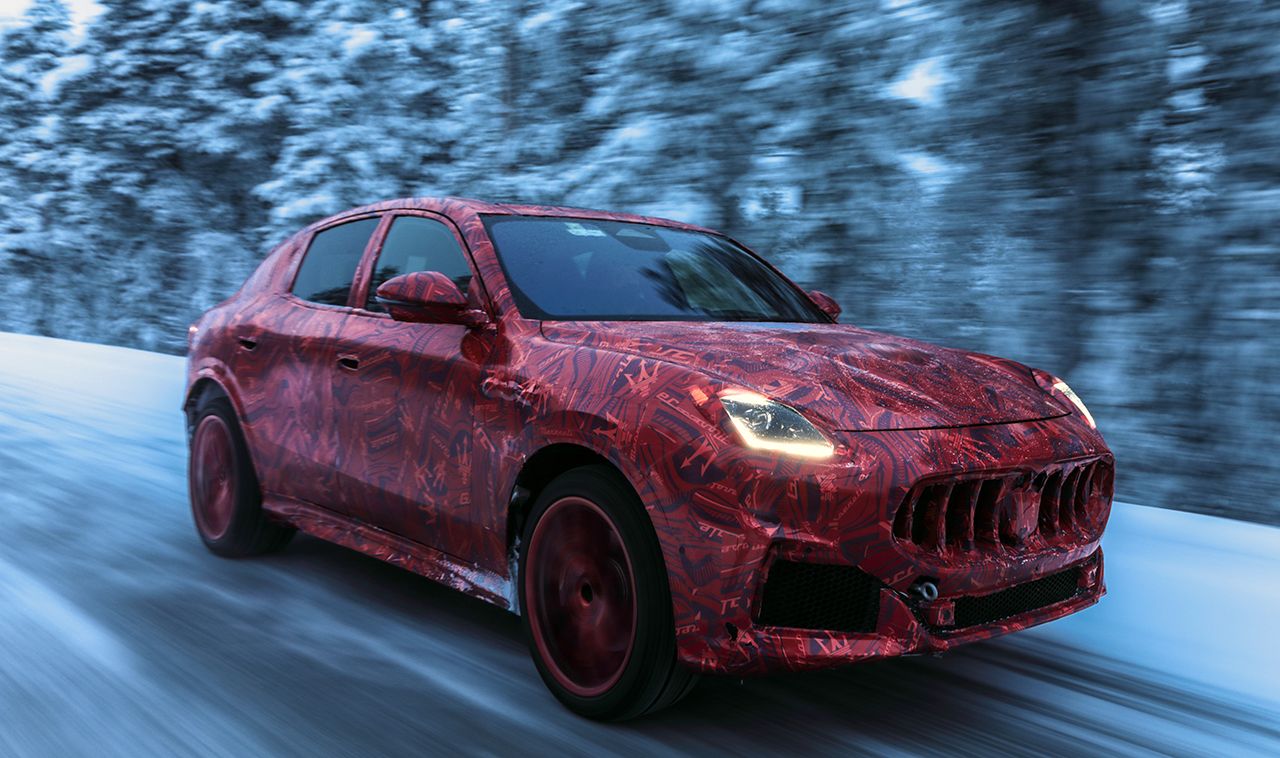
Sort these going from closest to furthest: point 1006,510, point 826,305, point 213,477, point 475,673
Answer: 1. point 1006,510
2. point 475,673
3. point 826,305
4. point 213,477

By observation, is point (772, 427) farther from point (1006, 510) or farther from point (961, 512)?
point (1006, 510)

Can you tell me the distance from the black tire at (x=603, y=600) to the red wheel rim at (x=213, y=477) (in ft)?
7.52

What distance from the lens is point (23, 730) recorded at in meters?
3.44

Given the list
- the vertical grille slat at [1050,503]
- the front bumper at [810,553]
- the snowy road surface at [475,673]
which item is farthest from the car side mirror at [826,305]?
the front bumper at [810,553]

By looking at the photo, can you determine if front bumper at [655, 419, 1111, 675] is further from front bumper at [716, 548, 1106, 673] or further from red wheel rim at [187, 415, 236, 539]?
red wheel rim at [187, 415, 236, 539]

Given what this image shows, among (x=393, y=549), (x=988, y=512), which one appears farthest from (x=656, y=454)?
(x=393, y=549)

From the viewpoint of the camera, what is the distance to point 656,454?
3.39 meters

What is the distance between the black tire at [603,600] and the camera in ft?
A: 11.3

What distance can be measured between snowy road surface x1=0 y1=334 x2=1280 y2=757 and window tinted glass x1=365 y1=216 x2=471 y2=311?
128 cm

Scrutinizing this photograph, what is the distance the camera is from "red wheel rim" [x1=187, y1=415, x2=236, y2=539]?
18.8 ft

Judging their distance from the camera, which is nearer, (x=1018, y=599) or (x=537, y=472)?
(x=1018, y=599)

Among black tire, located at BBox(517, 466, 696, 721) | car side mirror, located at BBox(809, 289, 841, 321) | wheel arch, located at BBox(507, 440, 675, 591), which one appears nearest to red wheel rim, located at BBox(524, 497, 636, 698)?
black tire, located at BBox(517, 466, 696, 721)

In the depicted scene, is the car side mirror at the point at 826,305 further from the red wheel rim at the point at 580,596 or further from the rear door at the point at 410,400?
the red wheel rim at the point at 580,596

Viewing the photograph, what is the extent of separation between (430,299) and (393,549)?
40.1 inches
